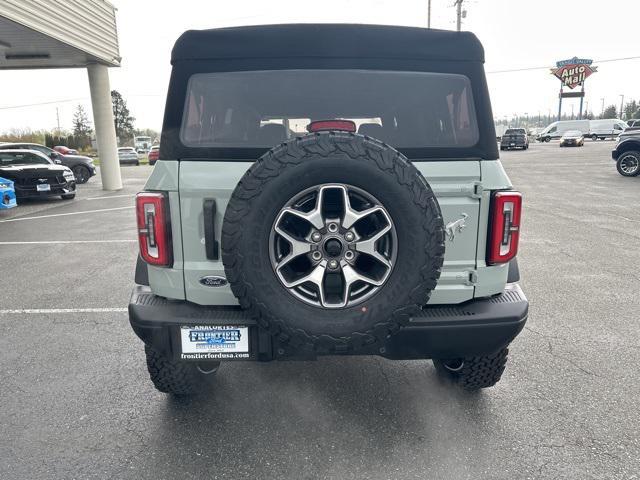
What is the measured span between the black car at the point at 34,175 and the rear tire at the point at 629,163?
56.9 ft

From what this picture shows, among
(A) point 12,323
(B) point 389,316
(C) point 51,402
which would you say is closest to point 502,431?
(B) point 389,316

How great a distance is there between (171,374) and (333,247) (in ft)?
4.53

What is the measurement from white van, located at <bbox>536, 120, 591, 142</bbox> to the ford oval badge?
52.2 meters

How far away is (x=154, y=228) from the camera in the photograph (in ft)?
7.80

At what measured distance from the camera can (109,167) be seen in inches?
616

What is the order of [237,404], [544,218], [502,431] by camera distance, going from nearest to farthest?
[502,431] < [237,404] < [544,218]

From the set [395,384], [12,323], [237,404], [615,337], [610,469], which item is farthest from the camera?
[12,323]

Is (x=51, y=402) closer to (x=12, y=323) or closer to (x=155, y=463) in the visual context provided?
(x=155, y=463)

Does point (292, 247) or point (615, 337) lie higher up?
point (292, 247)

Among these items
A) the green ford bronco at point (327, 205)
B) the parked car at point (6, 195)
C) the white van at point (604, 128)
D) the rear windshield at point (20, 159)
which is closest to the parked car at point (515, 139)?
the white van at point (604, 128)

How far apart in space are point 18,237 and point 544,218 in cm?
972

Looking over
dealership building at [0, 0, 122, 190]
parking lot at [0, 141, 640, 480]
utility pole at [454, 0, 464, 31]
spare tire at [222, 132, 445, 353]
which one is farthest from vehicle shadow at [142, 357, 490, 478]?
utility pole at [454, 0, 464, 31]

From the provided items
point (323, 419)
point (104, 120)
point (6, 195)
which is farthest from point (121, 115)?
point (323, 419)

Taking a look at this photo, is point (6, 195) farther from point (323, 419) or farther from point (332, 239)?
point (332, 239)
